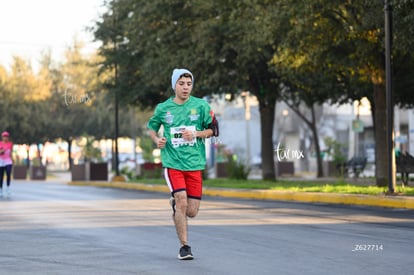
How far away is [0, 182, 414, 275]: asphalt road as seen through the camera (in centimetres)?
883

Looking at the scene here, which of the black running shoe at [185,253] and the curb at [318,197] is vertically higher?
the curb at [318,197]

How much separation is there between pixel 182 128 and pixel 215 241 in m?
2.49

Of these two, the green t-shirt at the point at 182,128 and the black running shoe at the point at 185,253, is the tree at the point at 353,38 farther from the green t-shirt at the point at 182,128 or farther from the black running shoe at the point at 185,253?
the black running shoe at the point at 185,253

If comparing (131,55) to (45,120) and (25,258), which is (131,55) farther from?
(45,120)

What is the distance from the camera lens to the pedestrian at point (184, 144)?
9.25 metres

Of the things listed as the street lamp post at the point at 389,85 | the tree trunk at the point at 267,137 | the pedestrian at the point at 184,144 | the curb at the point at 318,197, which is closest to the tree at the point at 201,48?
the tree trunk at the point at 267,137

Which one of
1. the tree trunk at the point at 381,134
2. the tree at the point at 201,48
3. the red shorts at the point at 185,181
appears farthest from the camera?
the tree at the point at 201,48

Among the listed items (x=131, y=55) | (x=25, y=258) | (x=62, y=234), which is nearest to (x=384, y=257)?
(x=25, y=258)

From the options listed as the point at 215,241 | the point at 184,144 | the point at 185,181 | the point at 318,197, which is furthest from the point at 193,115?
the point at 318,197

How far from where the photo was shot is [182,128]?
9281 millimetres

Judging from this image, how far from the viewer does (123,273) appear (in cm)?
838

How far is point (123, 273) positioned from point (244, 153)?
77.1 m

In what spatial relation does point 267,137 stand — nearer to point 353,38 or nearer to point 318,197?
point 353,38

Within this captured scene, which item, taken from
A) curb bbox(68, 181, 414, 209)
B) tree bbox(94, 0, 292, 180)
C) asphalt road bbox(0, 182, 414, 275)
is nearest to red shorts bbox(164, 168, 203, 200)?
asphalt road bbox(0, 182, 414, 275)
